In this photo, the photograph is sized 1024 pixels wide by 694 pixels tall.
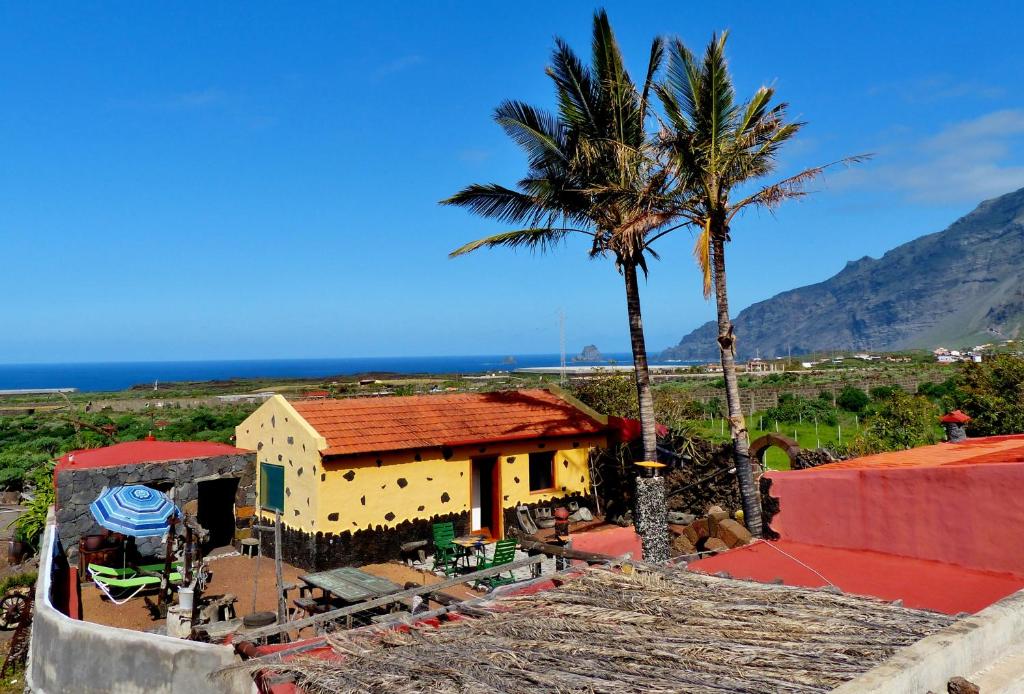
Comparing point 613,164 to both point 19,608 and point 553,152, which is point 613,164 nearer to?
point 553,152

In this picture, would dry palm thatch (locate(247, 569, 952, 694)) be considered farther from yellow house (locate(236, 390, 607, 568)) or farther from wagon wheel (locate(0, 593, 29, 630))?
wagon wheel (locate(0, 593, 29, 630))

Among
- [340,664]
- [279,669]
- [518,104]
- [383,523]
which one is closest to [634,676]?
[340,664]

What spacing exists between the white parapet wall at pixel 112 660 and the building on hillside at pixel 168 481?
441 centimetres

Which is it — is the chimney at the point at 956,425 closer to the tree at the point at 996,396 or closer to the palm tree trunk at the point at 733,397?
the palm tree trunk at the point at 733,397

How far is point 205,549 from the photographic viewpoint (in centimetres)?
1700

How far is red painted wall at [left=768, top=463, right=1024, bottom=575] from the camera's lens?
827 centimetres

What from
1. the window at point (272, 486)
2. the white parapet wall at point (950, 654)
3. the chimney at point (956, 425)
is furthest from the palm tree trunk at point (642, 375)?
the white parapet wall at point (950, 654)

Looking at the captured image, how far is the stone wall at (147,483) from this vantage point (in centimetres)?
1507

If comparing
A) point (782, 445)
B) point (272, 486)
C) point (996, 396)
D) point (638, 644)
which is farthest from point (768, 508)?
point (996, 396)

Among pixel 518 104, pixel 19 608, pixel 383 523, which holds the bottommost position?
pixel 19 608

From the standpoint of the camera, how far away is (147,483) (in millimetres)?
15656

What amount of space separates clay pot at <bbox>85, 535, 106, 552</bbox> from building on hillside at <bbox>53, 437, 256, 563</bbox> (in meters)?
0.60

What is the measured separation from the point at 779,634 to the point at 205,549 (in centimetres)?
1479

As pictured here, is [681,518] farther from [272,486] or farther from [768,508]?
[272,486]
